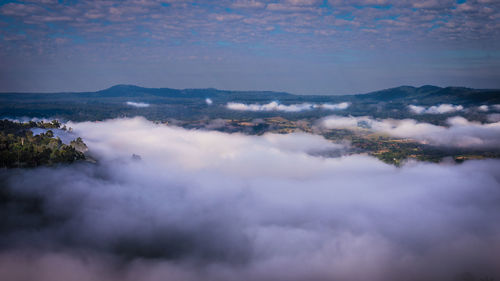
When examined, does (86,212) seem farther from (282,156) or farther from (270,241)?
(282,156)

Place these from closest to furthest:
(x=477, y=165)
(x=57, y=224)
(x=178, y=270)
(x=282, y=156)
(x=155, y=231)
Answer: (x=178, y=270) → (x=57, y=224) → (x=155, y=231) → (x=477, y=165) → (x=282, y=156)

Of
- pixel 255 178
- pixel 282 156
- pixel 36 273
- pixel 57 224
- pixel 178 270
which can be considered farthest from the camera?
pixel 282 156

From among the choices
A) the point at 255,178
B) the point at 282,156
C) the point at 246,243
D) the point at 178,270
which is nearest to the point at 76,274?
the point at 178,270

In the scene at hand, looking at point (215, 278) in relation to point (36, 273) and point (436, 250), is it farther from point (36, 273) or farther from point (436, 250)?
point (436, 250)

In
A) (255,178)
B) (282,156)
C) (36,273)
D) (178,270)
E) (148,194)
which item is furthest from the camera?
(282,156)

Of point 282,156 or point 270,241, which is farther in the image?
point 282,156

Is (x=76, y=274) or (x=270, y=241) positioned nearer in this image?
(x=76, y=274)

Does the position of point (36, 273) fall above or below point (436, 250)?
above

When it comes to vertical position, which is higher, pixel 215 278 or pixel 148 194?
pixel 148 194

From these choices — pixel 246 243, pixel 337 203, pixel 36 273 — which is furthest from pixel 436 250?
pixel 36 273
